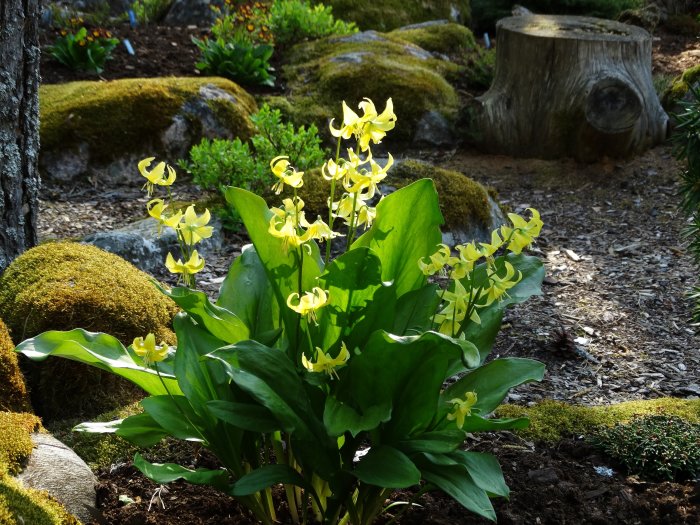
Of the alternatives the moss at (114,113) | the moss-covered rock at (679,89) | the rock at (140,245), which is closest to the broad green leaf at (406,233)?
the rock at (140,245)

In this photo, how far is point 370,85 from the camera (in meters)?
7.88

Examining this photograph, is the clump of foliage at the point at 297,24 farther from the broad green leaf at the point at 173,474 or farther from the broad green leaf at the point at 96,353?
the broad green leaf at the point at 173,474

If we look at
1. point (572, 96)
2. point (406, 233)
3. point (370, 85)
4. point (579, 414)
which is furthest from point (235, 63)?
point (406, 233)

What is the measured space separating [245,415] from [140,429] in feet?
1.35

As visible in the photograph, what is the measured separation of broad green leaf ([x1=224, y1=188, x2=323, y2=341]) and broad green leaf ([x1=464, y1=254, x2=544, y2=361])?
491 mm

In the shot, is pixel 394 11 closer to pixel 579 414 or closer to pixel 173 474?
pixel 579 414

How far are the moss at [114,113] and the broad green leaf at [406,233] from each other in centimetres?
456

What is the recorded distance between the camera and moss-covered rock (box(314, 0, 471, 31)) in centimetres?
1118

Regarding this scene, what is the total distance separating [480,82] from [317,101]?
6.37 ft

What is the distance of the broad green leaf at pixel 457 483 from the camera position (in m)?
2.04

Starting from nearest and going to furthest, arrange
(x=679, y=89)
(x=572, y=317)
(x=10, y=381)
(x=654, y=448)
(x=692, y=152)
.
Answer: (x=654, y=448) → (x=10, y=381) → (x=692, y=152) → (x=572, y=317) → (x=679, y=89)

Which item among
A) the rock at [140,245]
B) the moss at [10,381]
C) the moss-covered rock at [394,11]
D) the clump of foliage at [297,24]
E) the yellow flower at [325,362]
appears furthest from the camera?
the moss-covered rock at [394,11]

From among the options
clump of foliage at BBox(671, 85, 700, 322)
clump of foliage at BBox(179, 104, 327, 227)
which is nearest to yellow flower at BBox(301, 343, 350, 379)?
clump of foliage at BBox(671, 85, 700, 322)

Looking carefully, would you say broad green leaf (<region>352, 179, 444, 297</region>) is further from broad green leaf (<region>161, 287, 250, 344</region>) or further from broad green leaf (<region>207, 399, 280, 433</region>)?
broad green leaf (<region>207, 399, 280, 433</region>)
